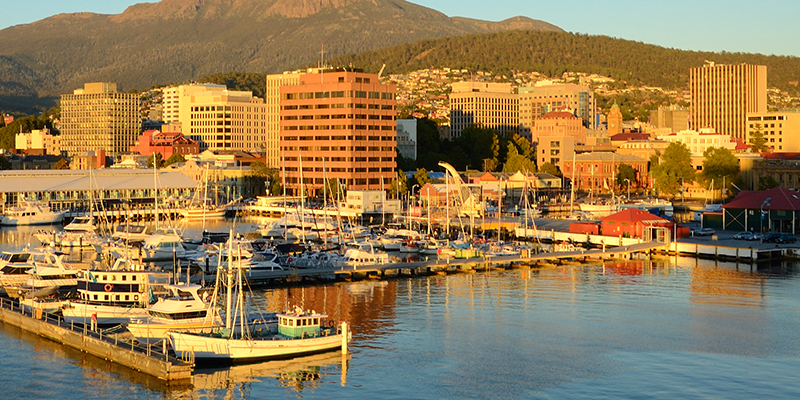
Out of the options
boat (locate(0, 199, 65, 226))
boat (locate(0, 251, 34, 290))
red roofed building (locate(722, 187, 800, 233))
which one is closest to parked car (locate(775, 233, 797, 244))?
red roofed building (locate(722, 187, 800, 233))

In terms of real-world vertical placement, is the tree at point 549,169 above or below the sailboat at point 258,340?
above

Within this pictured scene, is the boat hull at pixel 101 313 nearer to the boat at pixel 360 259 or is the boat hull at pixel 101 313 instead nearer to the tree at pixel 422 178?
the boat at pixel 360 259

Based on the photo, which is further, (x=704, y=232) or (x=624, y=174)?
(x=624, y=174)

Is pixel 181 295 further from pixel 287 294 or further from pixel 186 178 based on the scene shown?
pixel 186 178

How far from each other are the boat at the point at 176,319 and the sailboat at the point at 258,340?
127 cm

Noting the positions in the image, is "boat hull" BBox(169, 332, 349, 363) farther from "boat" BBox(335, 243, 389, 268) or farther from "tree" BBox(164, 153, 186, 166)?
"tree" BBox(164, 153, 186, 166)

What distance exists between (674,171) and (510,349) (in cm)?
12154

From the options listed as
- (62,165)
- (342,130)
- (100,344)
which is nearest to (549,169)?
(342,130)

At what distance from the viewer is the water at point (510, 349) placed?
43906 millimetres

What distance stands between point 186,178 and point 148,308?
4020 inches

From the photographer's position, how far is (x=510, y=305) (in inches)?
2495

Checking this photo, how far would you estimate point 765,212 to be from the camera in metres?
98.9

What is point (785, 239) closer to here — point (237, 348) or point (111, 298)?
point (237, 348)

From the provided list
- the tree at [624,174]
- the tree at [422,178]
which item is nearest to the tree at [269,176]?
the tree at [422,178]
